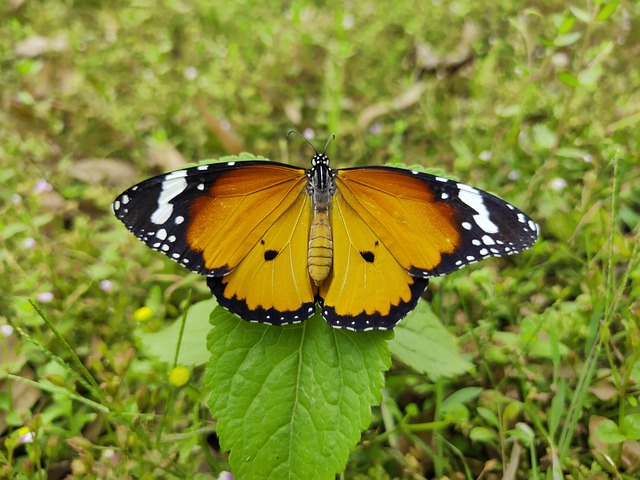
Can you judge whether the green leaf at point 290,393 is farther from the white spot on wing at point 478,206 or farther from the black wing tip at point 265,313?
the white spot on wing at point 478,206

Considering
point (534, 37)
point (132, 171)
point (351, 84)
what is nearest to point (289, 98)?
point (351, 84)

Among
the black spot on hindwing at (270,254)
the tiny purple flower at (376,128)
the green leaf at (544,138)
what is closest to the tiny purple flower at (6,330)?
the black spot on hindwing at (270,254)

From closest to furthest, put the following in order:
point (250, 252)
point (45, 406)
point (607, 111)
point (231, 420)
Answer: point (231, 420), point (250, 252), point (45, 406), point (607, 111)

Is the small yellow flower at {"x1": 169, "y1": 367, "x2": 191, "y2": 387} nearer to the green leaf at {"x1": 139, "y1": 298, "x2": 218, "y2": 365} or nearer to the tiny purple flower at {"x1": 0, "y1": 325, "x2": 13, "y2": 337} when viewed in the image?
the green leaf at {"x1": 139, "y1": 298, "x2": 218, "y2": 365}

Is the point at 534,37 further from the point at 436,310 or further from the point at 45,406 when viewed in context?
the point at 45,406

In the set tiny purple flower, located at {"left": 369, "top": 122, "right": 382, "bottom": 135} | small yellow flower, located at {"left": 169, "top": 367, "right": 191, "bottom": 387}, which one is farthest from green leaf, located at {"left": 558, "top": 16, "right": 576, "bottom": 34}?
small yellow flower, located at {"left": 169, "top": 367, "right": 191, "bottom": 387}

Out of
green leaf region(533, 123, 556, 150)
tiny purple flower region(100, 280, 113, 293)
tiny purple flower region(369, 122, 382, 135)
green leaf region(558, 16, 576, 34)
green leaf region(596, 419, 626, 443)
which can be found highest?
tiny purple flower region(369, 122, 382, 135)
